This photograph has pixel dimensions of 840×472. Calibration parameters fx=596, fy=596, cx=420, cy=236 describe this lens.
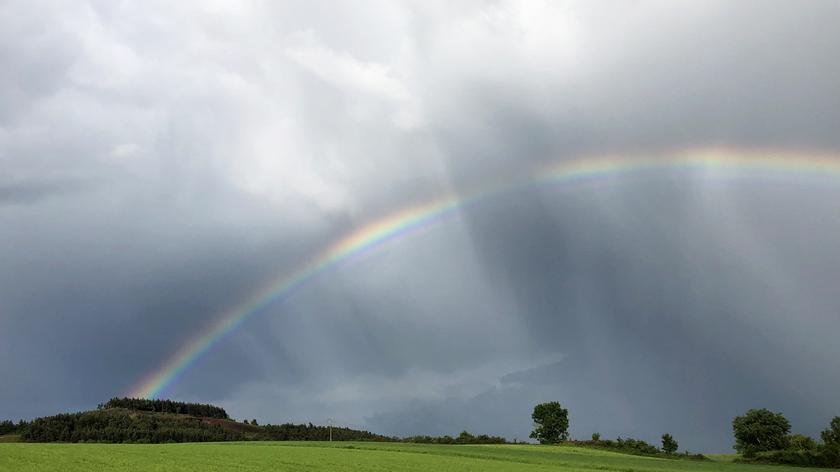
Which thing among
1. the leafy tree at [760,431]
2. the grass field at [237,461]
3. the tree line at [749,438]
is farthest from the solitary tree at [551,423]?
the grass field at [237,461]

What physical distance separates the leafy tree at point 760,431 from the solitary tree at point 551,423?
48567 mm

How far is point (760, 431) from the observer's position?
165 metres

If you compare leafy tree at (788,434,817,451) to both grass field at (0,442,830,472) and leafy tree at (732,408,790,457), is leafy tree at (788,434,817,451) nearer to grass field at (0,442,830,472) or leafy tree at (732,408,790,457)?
leafy tree at (732,408,790,457)

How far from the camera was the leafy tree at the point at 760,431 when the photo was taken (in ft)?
530

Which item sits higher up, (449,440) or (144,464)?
(449,440)

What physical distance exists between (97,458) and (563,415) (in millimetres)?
165582

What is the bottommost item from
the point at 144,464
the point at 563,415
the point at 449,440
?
the point at 144,464

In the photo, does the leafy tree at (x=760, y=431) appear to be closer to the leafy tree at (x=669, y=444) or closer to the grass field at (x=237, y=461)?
the leafy tree at (x=669, y=444)

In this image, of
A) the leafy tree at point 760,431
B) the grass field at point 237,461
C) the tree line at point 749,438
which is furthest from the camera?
the leafy tree at point 760,431

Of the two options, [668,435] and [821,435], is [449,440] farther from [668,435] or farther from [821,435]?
[821,435]

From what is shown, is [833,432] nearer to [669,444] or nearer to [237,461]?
[669,444]

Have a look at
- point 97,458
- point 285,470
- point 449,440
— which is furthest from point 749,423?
point 97,458

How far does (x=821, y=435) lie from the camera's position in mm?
146875

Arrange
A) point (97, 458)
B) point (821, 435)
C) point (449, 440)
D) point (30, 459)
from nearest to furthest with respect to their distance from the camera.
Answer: point (30, 459) < point (97, 458) < point (821, 435) < point (449, 440)
